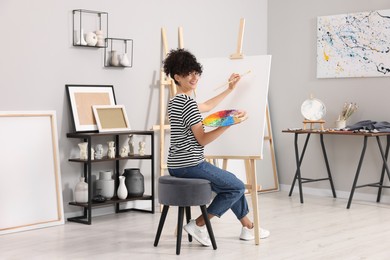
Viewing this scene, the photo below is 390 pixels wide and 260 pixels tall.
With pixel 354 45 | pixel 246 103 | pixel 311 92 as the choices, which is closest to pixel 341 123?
pixel 311 92

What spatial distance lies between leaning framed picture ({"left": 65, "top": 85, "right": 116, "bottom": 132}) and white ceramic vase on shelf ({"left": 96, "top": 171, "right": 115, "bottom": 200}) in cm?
39

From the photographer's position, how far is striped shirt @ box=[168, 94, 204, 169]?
416 centimetres

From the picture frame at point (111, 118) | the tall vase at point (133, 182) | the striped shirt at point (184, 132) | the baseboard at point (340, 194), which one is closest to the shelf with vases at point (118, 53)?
the picture frame at point (111, 118)

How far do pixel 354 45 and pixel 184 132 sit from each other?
9.37 feet

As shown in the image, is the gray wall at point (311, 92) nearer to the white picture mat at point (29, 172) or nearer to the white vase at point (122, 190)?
the white vase at point (122, 190)

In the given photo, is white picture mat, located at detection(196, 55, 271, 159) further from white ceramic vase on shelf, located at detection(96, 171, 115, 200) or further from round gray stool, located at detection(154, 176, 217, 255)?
white ceramic vase on shelf, located at detection(96, 171, 115, 200)

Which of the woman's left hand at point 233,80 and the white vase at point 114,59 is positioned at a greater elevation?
the white vase at point 114,59

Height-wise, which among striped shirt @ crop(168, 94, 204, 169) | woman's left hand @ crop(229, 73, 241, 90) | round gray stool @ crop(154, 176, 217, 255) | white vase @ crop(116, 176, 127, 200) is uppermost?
woman's left hand @ crop(229, 73, 241, 90)

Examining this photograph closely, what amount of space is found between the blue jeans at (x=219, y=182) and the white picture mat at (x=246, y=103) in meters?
0.38

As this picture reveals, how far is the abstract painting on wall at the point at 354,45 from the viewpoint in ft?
20.2

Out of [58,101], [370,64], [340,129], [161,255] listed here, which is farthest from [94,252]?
[370,64]

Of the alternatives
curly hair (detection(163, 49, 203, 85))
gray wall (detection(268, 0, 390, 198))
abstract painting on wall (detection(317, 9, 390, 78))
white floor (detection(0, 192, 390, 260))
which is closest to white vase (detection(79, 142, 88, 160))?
white floor (detection(0, 192, 390, 260))

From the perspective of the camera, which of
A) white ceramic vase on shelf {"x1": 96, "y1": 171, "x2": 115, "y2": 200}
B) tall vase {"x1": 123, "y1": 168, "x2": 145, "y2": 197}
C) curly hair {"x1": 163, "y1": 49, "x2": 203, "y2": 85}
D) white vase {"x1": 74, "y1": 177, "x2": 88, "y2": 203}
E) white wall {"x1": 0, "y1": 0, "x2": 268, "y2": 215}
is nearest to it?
curly hair {"x1": 163, "y1": 49, "x2": 203, "y2": 85}

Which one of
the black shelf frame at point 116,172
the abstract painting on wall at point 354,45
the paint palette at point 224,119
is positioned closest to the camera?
the paint palette at point 224,119
